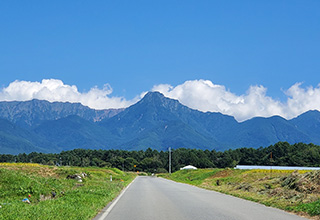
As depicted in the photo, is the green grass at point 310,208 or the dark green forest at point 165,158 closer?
the green grass at point 310,208

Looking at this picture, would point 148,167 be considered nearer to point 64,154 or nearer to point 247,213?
point 64,154

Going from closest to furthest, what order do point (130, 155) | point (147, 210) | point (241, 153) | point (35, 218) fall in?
point (35, 218) → point (147, 210) → point (241, 153) → point (130, 155)

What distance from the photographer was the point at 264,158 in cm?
15225

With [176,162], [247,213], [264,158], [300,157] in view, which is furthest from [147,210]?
[176,162]

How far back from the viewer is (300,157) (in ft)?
424

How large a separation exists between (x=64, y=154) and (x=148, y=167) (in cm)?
4719

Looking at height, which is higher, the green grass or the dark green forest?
the dark green forest

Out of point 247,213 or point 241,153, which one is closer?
point 247,213

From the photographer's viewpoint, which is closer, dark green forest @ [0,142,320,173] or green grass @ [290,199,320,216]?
green grass @ [290,199,320,216]

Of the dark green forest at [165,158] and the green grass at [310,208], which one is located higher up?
the dark green forest at [165,158]

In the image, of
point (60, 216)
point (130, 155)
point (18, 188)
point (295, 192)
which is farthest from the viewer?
point (130, 155)

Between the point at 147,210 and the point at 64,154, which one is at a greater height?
the point at 64,154

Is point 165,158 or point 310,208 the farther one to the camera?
point 165,158

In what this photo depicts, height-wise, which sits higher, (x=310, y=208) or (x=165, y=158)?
(x=165, y=158)
